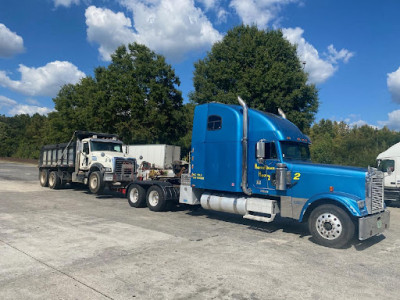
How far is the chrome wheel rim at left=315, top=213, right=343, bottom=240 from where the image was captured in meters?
7.33

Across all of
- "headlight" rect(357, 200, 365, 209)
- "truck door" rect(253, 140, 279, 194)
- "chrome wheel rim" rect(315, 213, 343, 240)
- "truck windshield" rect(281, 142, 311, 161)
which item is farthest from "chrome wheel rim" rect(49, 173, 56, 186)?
"headlight" rect(357, 200, 365, 209)

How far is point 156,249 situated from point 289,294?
310cm

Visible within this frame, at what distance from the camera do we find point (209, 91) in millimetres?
24922

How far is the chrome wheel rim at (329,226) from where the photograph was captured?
7332 millimetres

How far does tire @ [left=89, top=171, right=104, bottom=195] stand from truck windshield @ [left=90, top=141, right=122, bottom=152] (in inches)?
67.5

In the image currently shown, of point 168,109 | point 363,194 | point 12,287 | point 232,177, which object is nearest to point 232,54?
point 168,109

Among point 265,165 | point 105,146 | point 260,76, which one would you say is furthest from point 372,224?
point 260,76

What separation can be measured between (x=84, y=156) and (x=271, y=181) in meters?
11.3

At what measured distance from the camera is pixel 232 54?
24016 mm

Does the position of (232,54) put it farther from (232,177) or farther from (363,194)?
(363,194)

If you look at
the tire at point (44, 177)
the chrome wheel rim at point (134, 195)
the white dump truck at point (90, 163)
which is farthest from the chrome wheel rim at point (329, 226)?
the tire at point (44, 177)

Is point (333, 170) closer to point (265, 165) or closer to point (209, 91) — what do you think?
point (265, 165)

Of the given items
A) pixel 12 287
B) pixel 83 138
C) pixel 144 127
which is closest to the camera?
pixel 12 287

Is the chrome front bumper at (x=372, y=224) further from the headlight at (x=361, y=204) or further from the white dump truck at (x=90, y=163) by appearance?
the white dump truck at (x=90, y=163)
